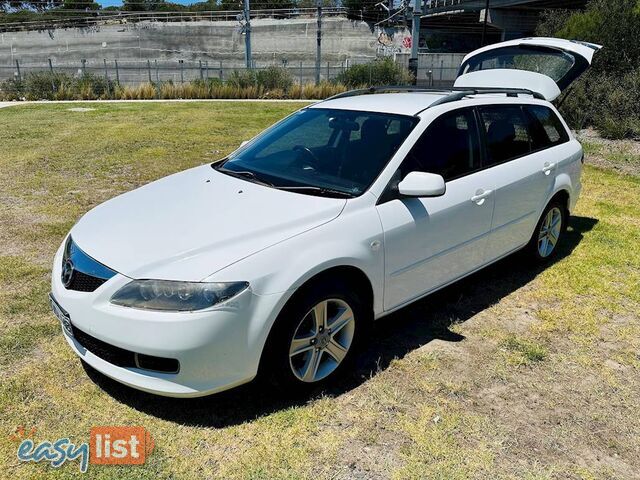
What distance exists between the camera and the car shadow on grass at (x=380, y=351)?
301 centimetres

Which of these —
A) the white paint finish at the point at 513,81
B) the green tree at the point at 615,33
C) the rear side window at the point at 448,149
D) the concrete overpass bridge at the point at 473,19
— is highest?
the concrete overpass bridge at the point at 473,19

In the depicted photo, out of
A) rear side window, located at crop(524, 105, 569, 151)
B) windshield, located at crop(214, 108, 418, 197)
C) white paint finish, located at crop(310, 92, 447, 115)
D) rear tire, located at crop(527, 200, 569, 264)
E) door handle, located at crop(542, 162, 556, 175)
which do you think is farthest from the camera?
rear tire, located at crop(527, 200, 569, 264)

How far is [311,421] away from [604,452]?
1539mm

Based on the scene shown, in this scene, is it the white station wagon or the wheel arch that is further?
the wheel arch

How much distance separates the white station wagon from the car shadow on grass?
0.23m

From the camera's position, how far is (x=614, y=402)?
318 centimetres

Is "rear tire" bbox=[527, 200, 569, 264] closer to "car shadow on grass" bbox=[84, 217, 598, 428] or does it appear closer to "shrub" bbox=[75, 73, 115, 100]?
"car shadow on grass" bbox=[84, 217, 598, 428]

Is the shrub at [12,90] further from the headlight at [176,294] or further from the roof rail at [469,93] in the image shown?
the headlight at [176,294]

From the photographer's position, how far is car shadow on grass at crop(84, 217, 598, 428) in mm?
3014

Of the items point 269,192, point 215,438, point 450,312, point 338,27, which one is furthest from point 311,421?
point 338,27

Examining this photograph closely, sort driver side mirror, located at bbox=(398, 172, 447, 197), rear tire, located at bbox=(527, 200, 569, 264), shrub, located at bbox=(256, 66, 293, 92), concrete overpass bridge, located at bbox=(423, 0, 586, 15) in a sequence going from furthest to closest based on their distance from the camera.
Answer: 1. concrete overpass bridge, located at bbox=(423, 0, 586, 15)
2. shrub, located at bbox=(256, 66, 293, 92)
3. rear tire, located at bbox=(527, 200, 569, 264)
4. driver side mirror, located at bbox=(398, 172, 447, 197)

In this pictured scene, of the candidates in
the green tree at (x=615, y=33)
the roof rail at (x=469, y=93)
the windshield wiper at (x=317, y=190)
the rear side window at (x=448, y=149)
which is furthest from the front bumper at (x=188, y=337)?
the green tree at (x=615, y=33)

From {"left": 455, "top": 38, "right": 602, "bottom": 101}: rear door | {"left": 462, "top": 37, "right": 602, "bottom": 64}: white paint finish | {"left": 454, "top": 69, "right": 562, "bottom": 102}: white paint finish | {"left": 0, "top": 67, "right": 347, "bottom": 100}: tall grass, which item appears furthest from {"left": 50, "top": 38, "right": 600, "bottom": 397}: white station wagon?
{"left": 0, "top": 67, "right": 347, "bottom": 100}: tall grass

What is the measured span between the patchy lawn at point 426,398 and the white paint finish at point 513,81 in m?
1.72
